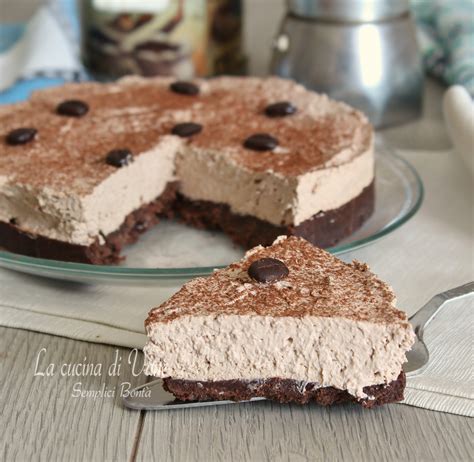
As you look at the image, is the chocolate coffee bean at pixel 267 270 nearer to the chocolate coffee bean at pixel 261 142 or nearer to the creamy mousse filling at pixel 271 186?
the creamy mousse filling at pixel 271 186

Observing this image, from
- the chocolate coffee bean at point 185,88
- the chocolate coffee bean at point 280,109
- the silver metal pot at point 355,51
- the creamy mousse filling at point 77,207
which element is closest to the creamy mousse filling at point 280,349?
the creamy mousse filling at point 77,207

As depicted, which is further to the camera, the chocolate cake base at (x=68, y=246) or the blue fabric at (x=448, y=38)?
the blue fabric at (x=448, y=38)

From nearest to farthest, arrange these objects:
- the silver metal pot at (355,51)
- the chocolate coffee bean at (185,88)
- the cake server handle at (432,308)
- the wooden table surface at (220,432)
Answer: the wooden table surface at (220,432) < the cake server handle at (432,308) < the chocolate coffee bean at (185,88) < the silver metal pot at (355,51)

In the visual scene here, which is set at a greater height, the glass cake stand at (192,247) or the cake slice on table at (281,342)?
the cake slice on table at (281,342)

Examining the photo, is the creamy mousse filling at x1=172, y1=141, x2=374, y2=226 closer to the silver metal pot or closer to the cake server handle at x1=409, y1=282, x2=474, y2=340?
the cake server handle at x1=409, y1=282, x2=474, y2=340

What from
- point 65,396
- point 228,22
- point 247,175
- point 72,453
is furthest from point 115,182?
point 228,22

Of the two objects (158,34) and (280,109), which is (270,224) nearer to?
(280,109)

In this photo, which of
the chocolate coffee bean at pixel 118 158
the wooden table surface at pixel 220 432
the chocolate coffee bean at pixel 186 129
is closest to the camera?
the wooden table surface at pixel 220 432

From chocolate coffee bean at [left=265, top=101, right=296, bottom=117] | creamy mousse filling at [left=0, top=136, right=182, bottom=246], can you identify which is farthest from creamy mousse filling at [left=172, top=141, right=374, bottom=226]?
chocolate coffee bean at [left=265, top=101, right=296, bottom=117]
